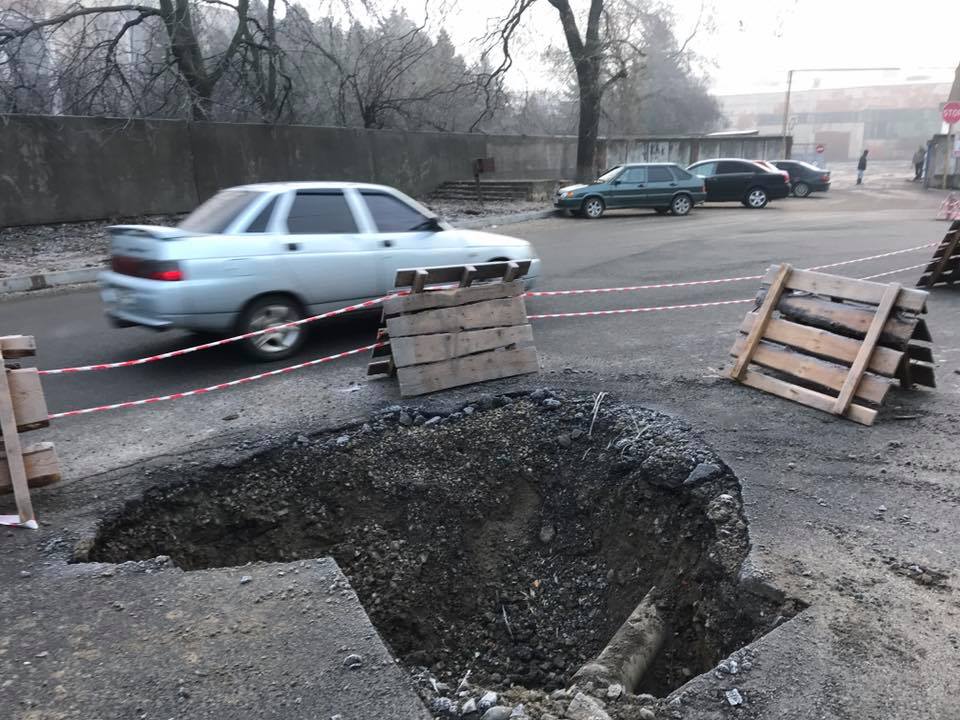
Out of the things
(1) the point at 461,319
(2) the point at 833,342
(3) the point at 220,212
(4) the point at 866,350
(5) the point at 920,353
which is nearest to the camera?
(4) the point at 866,350

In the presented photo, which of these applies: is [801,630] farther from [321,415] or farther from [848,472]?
[321,415]

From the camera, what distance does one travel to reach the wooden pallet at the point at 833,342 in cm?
546

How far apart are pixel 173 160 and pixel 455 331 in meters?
14.5

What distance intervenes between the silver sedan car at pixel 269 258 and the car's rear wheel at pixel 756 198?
1879 cm

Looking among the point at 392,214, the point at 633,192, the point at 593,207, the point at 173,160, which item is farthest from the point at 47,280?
the point at 633,192

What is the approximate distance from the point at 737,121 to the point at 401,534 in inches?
4780

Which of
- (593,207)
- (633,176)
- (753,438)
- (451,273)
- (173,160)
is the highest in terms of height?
(173,160)

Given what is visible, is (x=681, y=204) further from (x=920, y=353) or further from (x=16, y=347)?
(x=16, y=347)

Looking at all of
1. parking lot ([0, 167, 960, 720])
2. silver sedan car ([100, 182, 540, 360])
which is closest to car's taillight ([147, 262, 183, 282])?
silver sedan car ([100, 182, 540, 360])

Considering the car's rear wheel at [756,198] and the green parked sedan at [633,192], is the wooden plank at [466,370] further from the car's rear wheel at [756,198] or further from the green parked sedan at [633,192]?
the car's rear wheel at [756,198]

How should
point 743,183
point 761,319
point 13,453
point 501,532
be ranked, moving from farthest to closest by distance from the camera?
point 743,183 → point 761,319 → point 501,532 → point 13,453

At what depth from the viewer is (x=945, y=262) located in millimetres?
10023

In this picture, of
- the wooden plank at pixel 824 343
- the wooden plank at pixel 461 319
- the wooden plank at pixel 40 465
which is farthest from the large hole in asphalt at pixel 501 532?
the wooden plank at pixel 824 343

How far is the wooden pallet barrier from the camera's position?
4.14m
